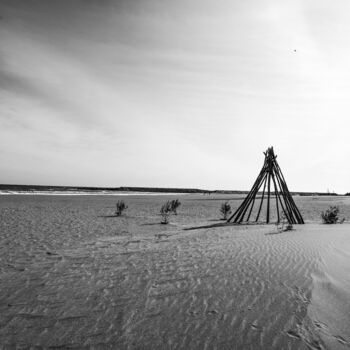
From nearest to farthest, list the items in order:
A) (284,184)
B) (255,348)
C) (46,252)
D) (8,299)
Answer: (255,348)
(8,299)
(46,252)
(284,184)

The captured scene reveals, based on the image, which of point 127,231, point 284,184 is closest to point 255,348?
point 127,231

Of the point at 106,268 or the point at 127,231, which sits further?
the point at 127,231

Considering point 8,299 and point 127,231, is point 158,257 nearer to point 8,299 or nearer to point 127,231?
point 8,299

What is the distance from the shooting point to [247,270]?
4.91 m

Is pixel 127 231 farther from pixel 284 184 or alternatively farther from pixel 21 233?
pixel 284 184

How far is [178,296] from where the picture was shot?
3877 millimetres

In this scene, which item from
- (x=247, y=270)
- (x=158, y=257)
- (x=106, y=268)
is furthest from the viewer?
(x=158, y=257)

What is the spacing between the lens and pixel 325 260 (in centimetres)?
545

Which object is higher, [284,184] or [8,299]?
[284,184]

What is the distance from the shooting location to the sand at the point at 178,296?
9.44 ft

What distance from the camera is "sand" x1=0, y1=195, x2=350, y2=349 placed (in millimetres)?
2877

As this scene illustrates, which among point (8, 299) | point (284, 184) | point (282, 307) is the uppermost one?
point (284, 184)

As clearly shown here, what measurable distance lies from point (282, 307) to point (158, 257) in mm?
3086

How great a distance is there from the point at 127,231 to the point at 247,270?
19.1 feet
